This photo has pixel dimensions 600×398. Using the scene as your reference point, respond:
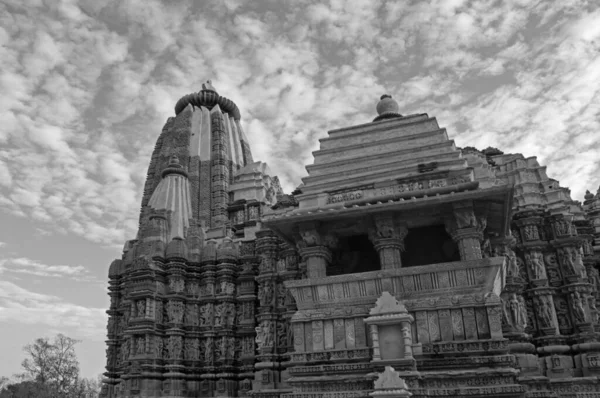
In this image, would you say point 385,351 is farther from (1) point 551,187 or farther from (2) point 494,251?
(1) point 551,187

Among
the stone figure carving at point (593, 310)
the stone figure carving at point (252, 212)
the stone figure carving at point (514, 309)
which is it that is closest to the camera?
the stone figure carving at point (514, 309)

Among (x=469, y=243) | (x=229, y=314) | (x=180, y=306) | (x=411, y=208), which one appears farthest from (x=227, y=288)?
(x=469, y=243)

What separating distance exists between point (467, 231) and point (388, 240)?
174cm

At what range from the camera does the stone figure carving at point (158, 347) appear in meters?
15.2

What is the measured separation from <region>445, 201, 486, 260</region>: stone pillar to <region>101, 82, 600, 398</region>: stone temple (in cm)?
3

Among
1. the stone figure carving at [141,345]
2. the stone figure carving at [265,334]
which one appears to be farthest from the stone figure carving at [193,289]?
the stone figure carving at [265,334]

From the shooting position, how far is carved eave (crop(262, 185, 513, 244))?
10.2 meters

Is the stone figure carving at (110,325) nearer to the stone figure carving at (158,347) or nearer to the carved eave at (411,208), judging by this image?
the stone figure carving at (158,347)

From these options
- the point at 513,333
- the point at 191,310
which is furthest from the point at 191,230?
the point at 513,333

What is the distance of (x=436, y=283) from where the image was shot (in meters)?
10.5

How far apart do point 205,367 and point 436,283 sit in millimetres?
8819

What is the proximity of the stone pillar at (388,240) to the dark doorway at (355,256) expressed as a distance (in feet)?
7.43

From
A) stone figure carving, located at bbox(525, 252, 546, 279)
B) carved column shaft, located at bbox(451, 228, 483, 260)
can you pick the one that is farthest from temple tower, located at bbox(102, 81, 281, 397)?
stone figure carving, located at bbox(525, 252, 546, 279)

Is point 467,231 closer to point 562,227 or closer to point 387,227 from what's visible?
point 387,227
